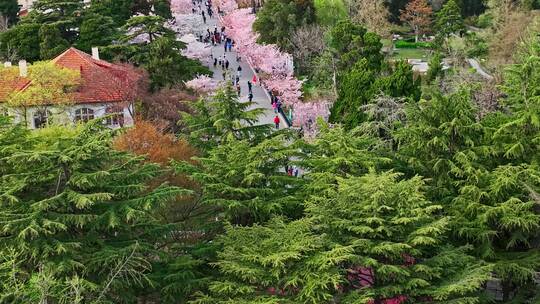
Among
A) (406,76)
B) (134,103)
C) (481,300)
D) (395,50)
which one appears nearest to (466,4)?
(395,50)

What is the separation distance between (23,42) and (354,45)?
19145 mm

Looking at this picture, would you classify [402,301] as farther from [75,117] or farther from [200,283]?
[75,117]

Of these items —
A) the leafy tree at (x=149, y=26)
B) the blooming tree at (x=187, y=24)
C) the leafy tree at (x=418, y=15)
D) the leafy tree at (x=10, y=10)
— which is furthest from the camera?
the leafy tree at (x=10, y=10)

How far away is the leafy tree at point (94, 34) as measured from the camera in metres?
40.7

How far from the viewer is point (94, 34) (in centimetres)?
4075

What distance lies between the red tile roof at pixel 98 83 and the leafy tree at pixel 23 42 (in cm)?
756

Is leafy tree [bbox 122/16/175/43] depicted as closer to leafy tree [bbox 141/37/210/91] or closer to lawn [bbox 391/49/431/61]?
leafy tree [bbox 141/37/210/91]

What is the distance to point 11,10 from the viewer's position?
2398 inches

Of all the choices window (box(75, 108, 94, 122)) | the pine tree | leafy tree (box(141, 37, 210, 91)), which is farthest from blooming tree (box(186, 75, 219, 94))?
the pine tree

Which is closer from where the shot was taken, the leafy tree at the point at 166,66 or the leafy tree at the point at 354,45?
the leafy tree at the point at 166,66

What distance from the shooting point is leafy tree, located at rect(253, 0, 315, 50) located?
50.2 m

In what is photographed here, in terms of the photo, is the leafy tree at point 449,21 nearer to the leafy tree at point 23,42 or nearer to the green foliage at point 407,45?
the green foliage at point 407,45

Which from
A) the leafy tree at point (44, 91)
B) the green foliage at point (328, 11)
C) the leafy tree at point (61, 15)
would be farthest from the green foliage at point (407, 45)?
the leafy tree at point (44, 91)

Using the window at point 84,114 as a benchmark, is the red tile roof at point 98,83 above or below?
above
